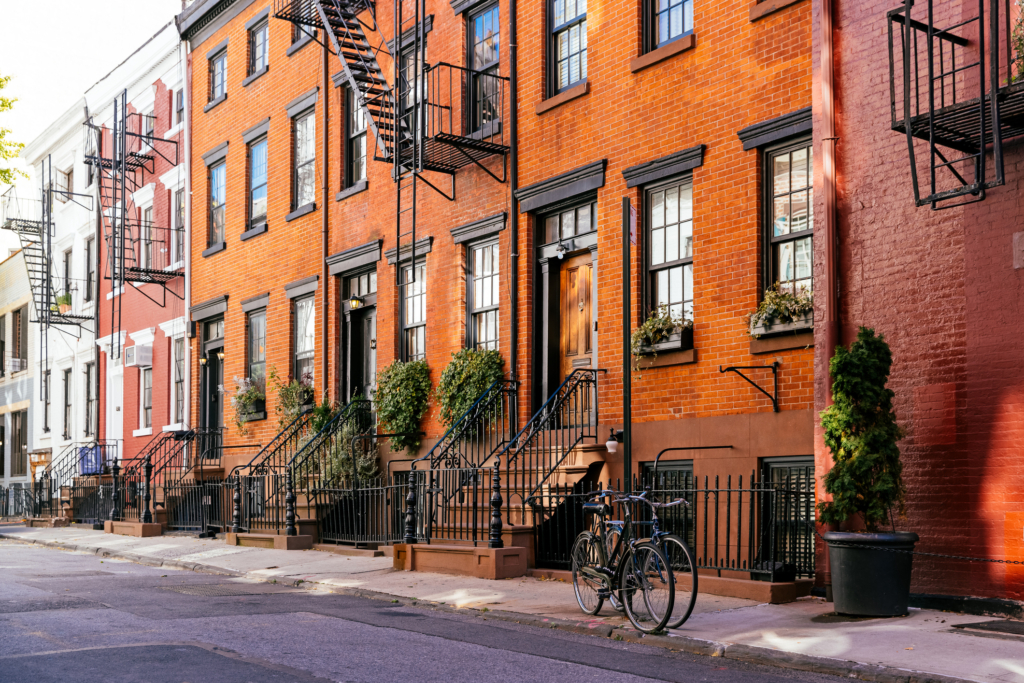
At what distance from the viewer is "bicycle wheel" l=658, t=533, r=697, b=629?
8.81 meters

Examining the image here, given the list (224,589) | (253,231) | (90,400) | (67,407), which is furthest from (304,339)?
(67,407)

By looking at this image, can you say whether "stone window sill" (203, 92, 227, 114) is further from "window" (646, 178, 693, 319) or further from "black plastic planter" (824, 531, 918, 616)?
"black plastic planter" (824, 531, 918, 616)

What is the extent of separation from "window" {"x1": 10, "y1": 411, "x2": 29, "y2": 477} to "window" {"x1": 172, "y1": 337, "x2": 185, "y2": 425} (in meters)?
12.6

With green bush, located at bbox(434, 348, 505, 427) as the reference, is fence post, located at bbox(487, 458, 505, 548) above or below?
below

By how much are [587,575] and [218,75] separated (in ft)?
60.2

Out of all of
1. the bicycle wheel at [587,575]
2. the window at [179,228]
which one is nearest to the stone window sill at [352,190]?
the window at [179,228]

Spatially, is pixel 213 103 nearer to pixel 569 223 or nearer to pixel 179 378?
pixel 179 378

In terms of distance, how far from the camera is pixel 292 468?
703 inches

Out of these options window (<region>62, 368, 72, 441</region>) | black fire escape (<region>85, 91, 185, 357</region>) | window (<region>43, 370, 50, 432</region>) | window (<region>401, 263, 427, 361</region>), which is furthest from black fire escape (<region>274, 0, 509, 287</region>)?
window (<region>43, 370, 50, 432</region>)

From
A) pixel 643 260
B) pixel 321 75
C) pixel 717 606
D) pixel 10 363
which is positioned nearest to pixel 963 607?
pixel 717 606

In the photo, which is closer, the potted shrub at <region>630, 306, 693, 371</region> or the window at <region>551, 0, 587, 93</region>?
the potted shrub at <region>630, 306, 693, 371</region>

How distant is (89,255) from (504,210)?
19360 mm

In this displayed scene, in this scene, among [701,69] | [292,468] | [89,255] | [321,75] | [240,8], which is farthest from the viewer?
[89,255]

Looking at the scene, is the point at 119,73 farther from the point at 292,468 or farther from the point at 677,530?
the point at 677,530
